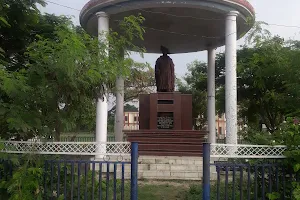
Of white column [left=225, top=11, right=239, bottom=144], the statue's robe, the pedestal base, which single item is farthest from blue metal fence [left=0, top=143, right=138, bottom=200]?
the statue's robe

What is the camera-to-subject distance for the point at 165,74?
1165cm

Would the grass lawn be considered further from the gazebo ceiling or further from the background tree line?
the gazebo ceiling

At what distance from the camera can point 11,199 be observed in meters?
3.81

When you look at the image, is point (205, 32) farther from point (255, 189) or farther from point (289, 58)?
point (255, 189)

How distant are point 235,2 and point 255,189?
662 cm

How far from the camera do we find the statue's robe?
37.9 ft

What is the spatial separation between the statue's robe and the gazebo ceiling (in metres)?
1.57

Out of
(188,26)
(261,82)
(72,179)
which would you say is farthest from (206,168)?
(188,26)

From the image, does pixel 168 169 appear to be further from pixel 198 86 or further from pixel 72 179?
pixel 198 86

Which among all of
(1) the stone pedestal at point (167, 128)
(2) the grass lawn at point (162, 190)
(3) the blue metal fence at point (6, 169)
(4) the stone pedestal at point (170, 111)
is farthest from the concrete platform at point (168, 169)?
(3) the blue metal fence at point (6, 169)

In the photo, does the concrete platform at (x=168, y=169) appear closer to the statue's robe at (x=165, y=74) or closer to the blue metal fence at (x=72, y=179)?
the blue metal fence at (x=72, y=179)

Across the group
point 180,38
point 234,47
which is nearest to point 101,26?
point 234,47

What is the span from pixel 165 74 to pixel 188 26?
2409mm

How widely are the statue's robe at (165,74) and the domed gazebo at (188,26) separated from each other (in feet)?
5.14
